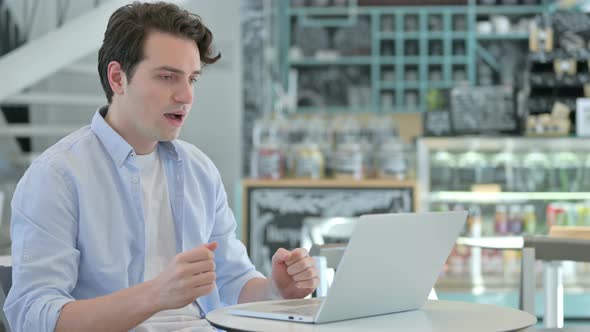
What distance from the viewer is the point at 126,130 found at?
6.52ft

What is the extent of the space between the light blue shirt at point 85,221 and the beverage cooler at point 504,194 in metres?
3.96

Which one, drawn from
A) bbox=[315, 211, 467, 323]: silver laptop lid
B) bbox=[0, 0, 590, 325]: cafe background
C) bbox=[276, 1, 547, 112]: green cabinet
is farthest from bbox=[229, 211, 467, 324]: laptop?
bbox=[276, 1, 547, 112]: green cabinet

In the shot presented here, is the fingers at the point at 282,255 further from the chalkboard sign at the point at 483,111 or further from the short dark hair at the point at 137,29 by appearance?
the chalkboard sign at the point at 483,111

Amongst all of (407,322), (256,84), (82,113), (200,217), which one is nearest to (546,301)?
(200,217)

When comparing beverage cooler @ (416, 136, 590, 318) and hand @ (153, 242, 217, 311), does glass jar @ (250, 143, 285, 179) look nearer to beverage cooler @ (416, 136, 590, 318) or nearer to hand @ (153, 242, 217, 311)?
beverage cooler @ (416, 136, 590, 318)

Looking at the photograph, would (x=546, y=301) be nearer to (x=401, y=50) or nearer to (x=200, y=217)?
(x=200, y=217)

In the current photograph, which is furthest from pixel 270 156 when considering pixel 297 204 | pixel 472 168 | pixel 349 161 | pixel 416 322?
pixel 416 322

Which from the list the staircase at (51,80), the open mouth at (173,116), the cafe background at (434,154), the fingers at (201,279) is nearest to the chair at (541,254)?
the open mouth at (173,116)

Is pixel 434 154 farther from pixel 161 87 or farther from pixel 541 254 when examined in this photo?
pixel 161 87

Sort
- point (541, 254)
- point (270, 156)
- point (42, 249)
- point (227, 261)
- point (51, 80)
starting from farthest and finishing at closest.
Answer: point (51, 80) < point (270, 156) < point (541, 254) < point (227, 261) < point (42, 249)

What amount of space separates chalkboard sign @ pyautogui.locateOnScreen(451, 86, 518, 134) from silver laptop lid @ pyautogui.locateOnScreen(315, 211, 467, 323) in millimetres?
4389

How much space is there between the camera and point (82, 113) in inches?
312

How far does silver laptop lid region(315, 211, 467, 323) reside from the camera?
58.0 inches

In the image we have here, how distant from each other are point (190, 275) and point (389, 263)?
0.32m
